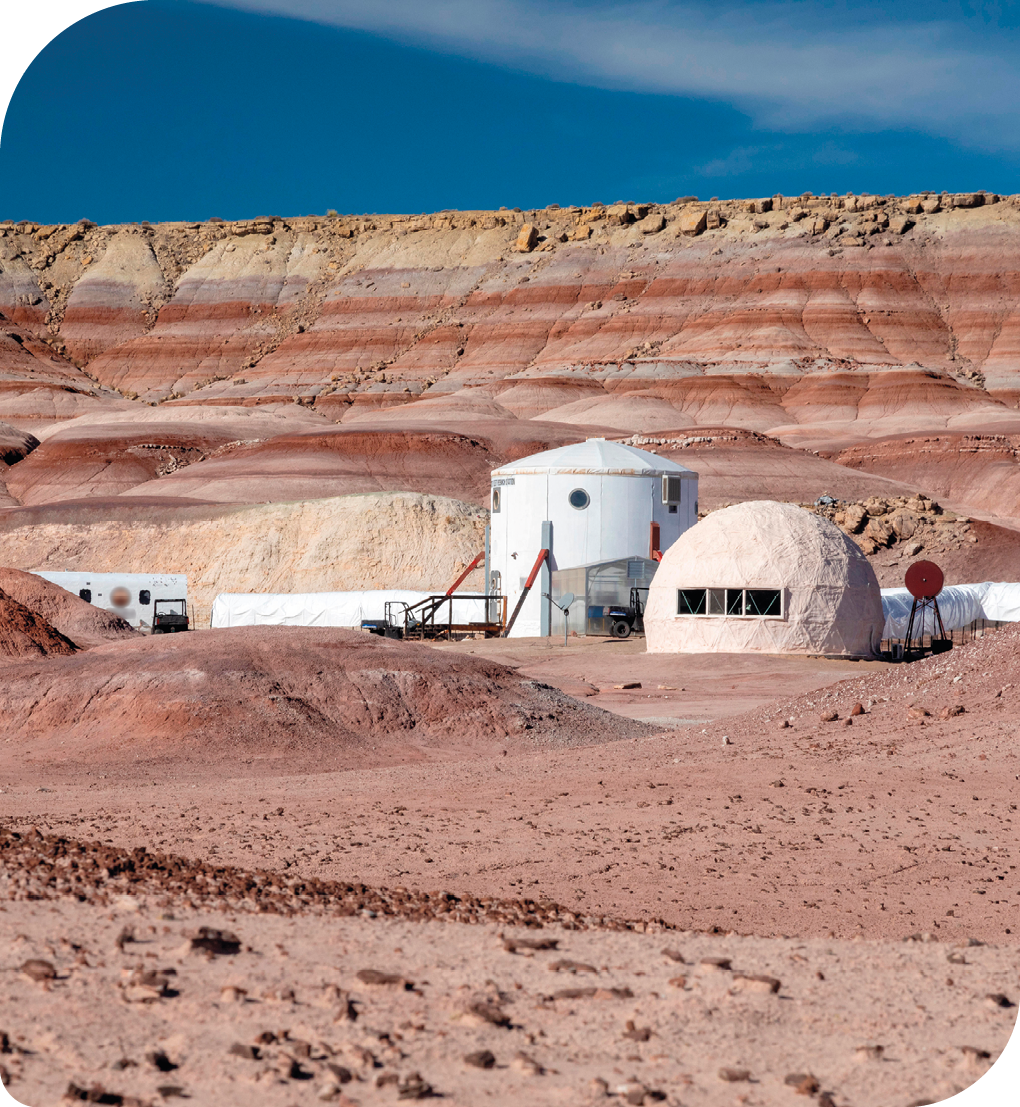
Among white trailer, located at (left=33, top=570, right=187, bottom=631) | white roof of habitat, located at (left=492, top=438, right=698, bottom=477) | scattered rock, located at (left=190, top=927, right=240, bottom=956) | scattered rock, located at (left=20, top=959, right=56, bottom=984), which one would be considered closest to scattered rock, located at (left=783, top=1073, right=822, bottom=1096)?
scattered rock, located at (left=190, top=927, right=240, bottom=956)

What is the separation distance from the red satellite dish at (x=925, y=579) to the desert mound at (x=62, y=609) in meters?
20.5

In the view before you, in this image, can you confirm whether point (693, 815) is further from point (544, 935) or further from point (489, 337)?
point (489, 337)

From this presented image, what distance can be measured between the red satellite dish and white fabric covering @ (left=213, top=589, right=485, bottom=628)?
16.7m

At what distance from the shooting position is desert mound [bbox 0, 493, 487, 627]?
60000 millimetres

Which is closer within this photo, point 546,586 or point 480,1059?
point 480,1059

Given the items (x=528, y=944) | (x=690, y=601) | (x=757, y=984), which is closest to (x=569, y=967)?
(x=528, y=944)

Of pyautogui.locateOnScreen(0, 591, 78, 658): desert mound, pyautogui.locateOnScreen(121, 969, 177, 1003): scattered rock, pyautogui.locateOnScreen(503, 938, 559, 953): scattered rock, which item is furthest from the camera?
pyautogui.locateOnScreen(0, 591, 78, 658): desert mound

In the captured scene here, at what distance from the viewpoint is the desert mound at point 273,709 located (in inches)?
728

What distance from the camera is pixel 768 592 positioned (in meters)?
35.9

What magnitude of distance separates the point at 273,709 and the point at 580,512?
24.4 metres

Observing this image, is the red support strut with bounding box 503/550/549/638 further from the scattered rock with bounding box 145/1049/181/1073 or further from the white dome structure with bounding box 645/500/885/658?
the scattered rock with bounding box 145/1049/181/1073

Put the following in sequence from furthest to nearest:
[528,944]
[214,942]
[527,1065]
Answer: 1. [528,944]
2. [214,942]
3. [527,1065]

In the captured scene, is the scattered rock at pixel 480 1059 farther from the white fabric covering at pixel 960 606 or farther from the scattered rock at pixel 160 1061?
the white fabric covering at pixel 960 606

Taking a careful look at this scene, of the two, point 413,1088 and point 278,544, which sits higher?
point 278,544
